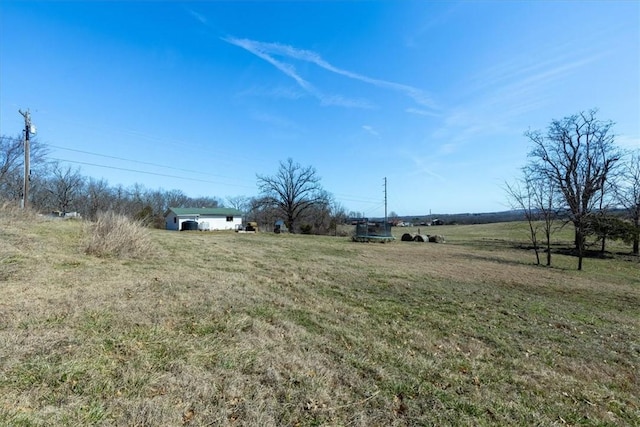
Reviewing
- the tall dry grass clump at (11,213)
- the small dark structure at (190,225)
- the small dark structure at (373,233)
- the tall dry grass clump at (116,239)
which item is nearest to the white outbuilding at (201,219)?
the small dark structure at (190,225)

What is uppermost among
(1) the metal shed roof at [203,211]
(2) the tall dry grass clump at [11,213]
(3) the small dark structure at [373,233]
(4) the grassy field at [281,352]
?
(1) the metal shed roof at [203,211]

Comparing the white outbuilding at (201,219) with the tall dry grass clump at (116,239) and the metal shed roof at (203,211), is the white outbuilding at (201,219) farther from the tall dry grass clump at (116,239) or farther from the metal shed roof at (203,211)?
the tall dry grass clump at (116,239)

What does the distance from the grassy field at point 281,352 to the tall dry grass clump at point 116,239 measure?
0.57m

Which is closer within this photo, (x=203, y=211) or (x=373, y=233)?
(x=373, y=233)

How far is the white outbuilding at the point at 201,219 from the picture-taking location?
45188 mm

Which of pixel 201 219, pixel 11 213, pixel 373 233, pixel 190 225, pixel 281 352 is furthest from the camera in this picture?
pixel 201 219

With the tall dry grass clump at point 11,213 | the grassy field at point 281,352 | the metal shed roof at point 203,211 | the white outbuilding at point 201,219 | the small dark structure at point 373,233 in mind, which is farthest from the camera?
the metal shed roof at point 203,211

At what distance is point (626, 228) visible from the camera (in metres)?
22.7

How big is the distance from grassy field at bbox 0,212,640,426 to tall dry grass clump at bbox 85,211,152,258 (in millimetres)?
569

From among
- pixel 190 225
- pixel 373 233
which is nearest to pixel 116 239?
pixel 373 233

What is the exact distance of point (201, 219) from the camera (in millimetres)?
48125

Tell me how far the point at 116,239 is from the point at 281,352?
23.2 ft

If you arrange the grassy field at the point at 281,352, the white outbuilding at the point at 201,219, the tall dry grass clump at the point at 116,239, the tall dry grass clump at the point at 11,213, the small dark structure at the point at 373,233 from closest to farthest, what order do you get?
the grassy field at the point at 281,352 → the tall dry grass clump at the point at 116,239 → the tall dry grass clump at the point at 11,213 → the small dark structure at the point at 373,233 → the white outbuilding at the point at 201,219

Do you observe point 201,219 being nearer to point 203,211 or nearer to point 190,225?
point 203,211
